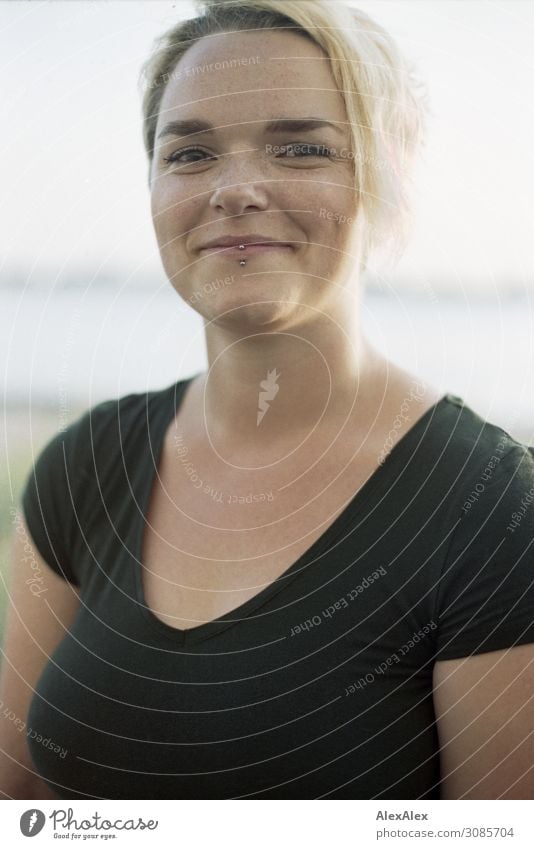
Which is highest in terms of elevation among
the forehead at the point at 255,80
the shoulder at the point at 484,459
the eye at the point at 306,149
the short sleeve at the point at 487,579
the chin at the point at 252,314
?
the forehead at the point at 255,80

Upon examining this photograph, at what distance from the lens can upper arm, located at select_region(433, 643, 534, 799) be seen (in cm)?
51

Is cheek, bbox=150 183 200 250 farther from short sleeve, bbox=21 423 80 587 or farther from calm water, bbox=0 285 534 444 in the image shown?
short sleeve, bbox=21 423 80 587

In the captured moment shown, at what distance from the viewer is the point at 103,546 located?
60cm

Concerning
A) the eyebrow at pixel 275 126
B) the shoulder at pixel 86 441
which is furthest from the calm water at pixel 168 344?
the eyebrow at pixel 275 126

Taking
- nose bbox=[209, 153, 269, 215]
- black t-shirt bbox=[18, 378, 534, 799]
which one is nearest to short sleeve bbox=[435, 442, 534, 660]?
black t-shirt bbox=[18, 378, 534, 799]

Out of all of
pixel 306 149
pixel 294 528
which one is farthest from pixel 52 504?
pixel 306 149

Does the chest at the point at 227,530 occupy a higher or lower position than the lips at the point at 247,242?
lower

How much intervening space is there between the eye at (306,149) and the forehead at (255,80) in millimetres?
18

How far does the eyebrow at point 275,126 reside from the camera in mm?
527

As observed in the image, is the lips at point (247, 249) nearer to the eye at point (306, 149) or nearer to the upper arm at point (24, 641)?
the eye at point (306, 149)

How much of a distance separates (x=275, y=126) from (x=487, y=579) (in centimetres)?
31

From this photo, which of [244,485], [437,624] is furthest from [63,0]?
[437,624]

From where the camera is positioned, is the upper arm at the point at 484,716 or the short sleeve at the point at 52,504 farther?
the short sleeve at the point at 52,504

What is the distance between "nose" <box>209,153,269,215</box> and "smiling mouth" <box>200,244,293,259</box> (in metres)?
0.02
